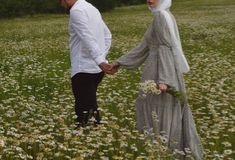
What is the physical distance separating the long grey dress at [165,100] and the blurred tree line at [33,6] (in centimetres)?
4290

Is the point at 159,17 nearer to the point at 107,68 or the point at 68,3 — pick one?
the point at 107,68

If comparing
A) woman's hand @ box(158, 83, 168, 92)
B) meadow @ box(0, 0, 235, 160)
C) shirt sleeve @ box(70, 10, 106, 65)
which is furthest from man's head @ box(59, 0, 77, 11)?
woman's hand @ box(158, 83, 168, 92)

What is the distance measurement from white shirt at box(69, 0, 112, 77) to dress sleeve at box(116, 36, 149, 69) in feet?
0.83

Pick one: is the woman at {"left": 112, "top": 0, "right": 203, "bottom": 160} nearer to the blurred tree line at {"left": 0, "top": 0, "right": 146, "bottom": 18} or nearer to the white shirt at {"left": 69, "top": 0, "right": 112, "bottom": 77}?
the white shirt at {"left": 69, "top": 0, "right": 112, "bottom": 77}

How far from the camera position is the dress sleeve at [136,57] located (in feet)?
21.1

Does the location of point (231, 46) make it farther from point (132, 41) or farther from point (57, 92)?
point (57, 92)

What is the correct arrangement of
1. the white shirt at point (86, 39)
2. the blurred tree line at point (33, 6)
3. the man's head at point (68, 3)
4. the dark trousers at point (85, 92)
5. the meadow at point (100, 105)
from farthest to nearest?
the blurred tree line at point (33, 6) < the dark trousers at point (85, 92) < the man's head at point (68, 3) < the white shirt at point (86, 39) < the meadow at point (100, 105)

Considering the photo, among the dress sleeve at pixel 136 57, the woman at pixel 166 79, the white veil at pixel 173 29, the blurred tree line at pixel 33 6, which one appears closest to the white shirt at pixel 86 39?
the dress sleeve at pixel 136 57

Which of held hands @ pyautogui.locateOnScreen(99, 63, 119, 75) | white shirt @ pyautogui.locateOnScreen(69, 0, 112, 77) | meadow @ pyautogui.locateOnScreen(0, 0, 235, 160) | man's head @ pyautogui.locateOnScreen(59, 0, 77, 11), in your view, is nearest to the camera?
meadow @ pyautogui.locateOnScreen(0, 0, 235, 160)

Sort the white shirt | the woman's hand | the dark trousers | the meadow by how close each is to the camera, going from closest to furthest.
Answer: the meadow, the woman's hand, the white shirt, the dark trousers

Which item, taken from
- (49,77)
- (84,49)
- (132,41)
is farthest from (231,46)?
(84,49)

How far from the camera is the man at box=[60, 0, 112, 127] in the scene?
21.3ft

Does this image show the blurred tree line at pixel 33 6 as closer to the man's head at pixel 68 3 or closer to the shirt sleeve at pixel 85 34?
the man's head at pixel 68 3

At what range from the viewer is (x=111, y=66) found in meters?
6.43
